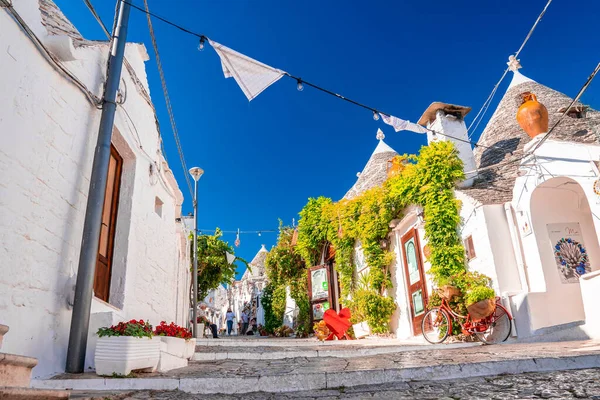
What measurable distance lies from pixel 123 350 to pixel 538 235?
743cm

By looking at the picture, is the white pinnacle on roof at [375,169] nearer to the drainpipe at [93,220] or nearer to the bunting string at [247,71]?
the bunting string at [247,71]

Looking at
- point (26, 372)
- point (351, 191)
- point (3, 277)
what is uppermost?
point (351, 191)

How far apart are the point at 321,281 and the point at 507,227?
7.29 meters

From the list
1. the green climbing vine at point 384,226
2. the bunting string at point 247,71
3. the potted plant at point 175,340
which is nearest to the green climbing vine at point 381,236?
the green climbing vine at point 384,226

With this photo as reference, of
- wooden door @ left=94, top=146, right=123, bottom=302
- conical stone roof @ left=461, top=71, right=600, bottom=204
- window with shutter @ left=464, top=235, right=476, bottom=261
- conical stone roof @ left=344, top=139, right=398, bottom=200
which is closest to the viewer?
wooden door @ left=94, top=146, right=123, bottom=302

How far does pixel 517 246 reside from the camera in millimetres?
8430

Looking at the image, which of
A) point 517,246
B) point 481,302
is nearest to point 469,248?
point 517,246

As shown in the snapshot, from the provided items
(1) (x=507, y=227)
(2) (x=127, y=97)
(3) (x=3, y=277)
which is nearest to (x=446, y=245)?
(1) (x=507, y=227)

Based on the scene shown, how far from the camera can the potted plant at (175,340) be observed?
5006mm

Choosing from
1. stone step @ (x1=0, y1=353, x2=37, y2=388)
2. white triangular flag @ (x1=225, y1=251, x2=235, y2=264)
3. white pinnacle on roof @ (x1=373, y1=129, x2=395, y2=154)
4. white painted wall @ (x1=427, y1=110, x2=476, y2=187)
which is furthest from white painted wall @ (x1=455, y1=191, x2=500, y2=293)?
white triangular flag @ (x1=225, y1=251, x2=235, y2=264)

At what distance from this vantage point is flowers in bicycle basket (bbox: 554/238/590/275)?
27.4 feet

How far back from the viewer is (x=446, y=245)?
362 inches

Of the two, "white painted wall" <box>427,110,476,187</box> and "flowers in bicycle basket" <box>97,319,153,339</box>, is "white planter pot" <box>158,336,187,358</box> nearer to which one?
"flowers in bicycle basket" <box>97,319,153,339</box>

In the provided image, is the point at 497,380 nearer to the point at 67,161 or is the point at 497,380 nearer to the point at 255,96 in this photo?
the point at 67,161
